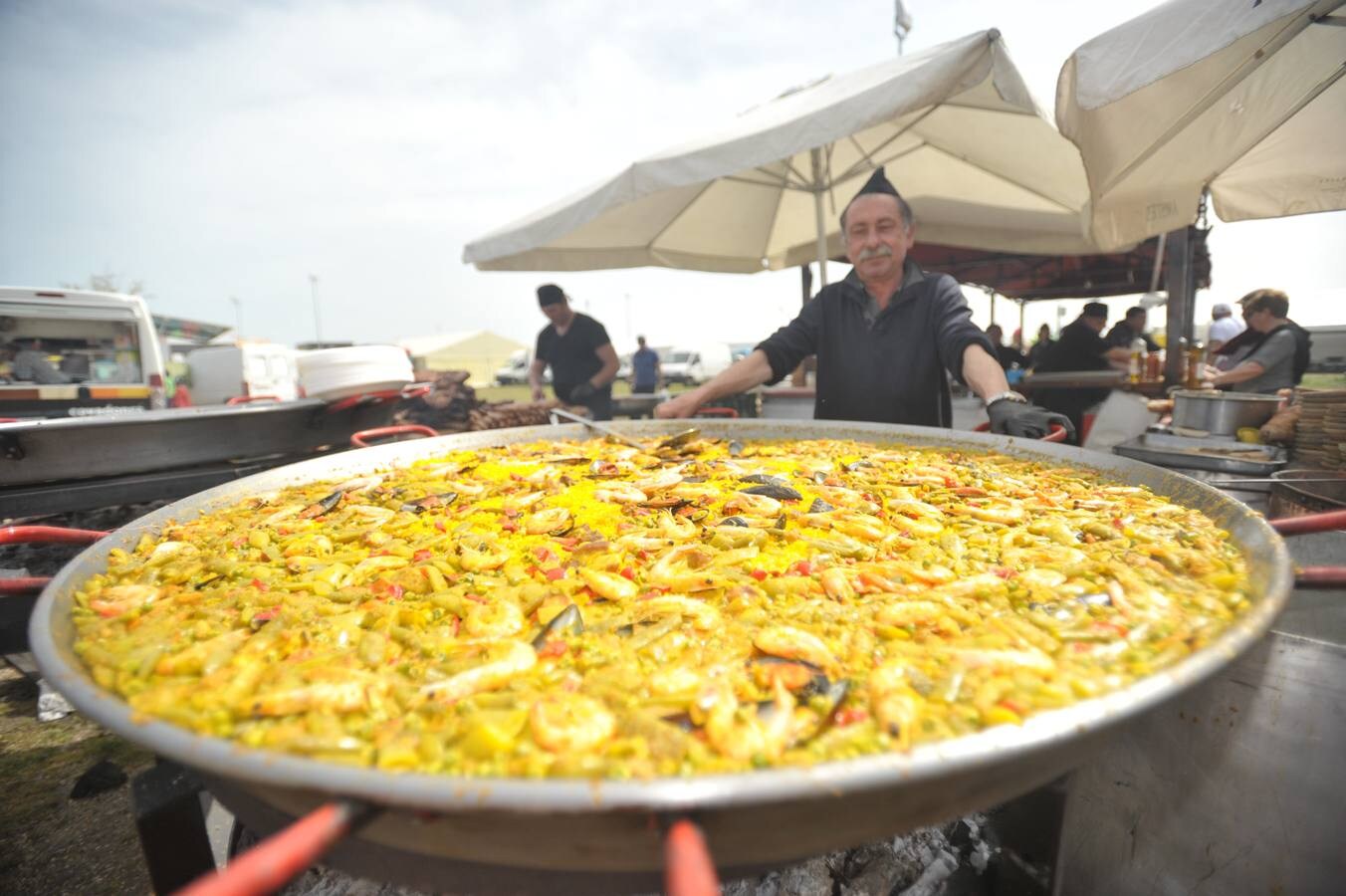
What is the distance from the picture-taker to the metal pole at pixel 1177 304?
24.2 ft

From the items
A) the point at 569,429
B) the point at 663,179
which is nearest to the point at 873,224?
the point at 663,179

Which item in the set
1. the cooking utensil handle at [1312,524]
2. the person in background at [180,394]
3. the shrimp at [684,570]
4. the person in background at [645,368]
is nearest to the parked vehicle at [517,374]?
the person in background at [180,394]

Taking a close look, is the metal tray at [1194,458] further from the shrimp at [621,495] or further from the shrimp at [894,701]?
the shrimp at [894,701]

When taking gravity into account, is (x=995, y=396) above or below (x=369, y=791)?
above

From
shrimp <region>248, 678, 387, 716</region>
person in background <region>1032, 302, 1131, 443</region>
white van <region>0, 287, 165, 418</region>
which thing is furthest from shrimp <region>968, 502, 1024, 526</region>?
white van <region>0, 287, 165, 418</region>

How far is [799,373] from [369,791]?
11689 mm

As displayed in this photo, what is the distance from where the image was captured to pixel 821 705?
3.42 feet

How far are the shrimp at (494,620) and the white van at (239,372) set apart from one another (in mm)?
19111

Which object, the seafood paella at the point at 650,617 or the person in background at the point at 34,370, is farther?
the person in background at the point at 34,370

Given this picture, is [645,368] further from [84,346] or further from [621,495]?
[621,495]

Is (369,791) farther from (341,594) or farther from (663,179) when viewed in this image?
(663,179)

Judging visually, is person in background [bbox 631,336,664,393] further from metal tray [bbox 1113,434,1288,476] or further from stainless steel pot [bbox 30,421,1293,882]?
stainless steel pot [bbox 30,421,1293,882]

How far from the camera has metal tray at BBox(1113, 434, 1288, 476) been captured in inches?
131

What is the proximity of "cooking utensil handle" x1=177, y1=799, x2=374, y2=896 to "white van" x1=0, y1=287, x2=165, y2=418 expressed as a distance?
11.4 metres
